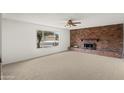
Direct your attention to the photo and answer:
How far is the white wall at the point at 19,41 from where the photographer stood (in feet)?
14.0

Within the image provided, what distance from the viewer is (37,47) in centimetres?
600

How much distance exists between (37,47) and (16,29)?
5.77ft

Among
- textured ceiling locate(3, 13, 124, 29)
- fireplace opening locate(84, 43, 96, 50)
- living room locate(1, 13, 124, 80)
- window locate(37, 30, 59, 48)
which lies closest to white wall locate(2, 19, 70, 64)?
living room locate(1, 13, 124, 80)

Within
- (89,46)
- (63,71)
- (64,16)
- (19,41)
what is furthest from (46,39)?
(63,71)

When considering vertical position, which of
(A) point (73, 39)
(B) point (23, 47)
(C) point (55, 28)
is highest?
(C) point (55, 28)

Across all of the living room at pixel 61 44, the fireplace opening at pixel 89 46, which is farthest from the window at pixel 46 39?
the fireplace opening at pixel 89 46

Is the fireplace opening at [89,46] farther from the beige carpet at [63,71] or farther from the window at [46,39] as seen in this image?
the beige carpet at [63,71]

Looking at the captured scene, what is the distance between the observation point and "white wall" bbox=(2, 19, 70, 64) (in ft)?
14.0

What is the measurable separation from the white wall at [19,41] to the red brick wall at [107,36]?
128 inches

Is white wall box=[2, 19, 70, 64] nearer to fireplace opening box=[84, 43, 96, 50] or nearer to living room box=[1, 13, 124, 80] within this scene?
living room box=[1, 13, 124, 80]

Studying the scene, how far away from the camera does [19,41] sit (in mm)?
4805
